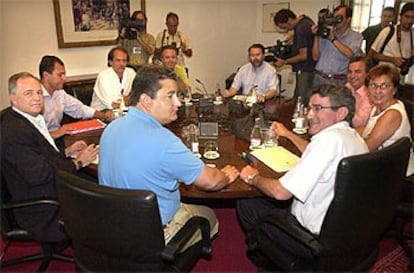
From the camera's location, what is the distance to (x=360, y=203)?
1.51 meters

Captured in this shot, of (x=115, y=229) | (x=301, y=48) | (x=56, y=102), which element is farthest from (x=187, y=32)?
(x=115, y=229)

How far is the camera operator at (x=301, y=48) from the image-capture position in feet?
15.1

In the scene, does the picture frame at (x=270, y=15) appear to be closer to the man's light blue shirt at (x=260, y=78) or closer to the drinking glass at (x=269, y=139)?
the man's light blue shirt at (x=260, y=78)

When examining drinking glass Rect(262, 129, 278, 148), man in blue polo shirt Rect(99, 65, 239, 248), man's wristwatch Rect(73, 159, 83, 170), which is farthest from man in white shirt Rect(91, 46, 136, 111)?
man in blue polo shirt Rect(99, 65, 239, 248)

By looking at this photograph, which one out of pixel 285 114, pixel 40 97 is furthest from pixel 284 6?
pixel 40 97

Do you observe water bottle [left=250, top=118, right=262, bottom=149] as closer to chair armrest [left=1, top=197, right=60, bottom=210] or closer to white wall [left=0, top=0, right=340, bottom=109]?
chair armrest [left=1, top=197, right=60, bottom=210]

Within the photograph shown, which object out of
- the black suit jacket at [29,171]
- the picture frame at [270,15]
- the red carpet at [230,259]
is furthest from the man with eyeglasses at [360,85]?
the picture frame at [270,15]

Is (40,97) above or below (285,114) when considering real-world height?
above

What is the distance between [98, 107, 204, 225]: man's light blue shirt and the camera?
5.15 feet

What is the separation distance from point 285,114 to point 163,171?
169 centimetres

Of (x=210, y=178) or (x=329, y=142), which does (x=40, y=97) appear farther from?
(x=329, y=142)

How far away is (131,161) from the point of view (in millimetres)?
1592

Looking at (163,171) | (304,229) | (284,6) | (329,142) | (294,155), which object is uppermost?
(284,6)

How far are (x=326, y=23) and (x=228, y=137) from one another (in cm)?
226
